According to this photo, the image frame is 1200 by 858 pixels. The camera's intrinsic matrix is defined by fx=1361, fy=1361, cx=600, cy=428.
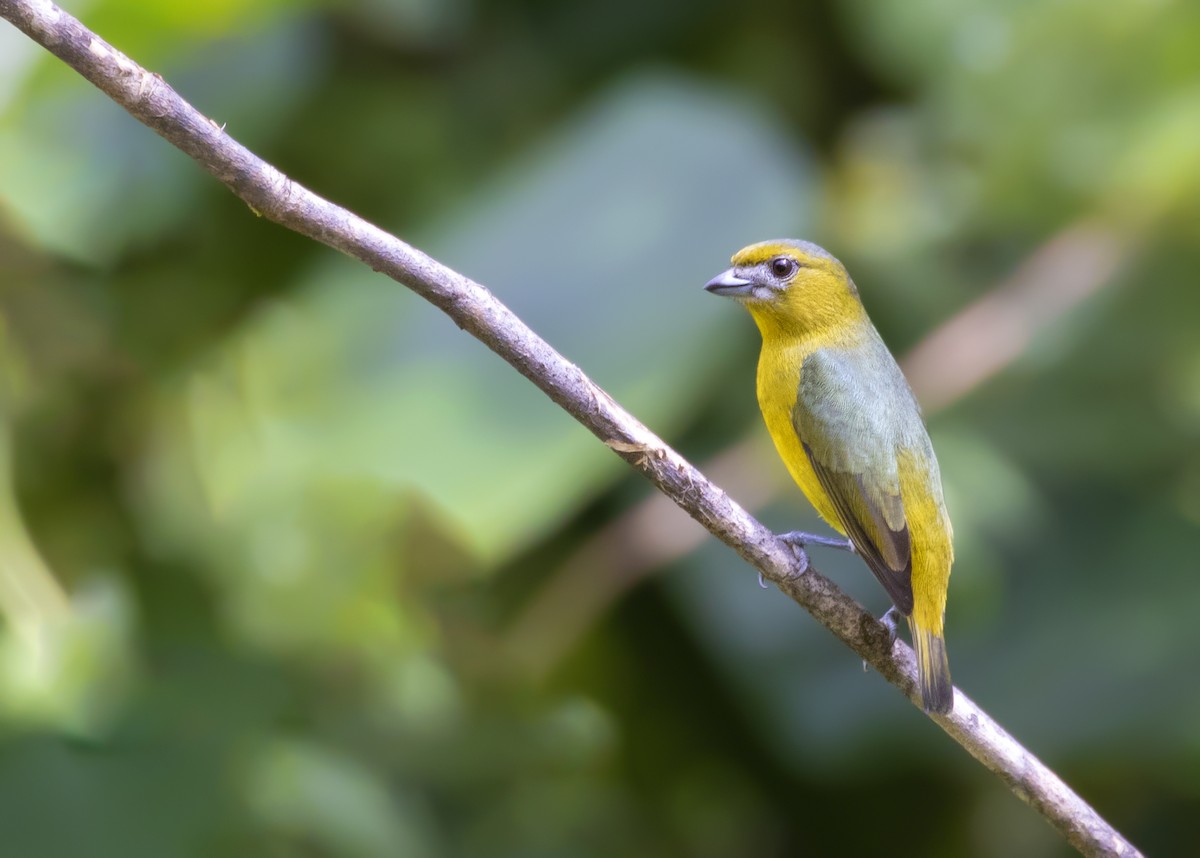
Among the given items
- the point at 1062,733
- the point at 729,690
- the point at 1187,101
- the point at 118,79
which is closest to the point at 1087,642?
the point at 1062,733

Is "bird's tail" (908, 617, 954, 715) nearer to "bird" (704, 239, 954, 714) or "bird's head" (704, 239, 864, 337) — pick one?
"bird" (704, 239, 954, 714)

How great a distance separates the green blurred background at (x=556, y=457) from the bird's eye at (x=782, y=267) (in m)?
0.42

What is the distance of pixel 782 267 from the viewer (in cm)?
261

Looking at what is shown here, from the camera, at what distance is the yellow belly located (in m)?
2.38

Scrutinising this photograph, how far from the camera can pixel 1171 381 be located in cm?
367

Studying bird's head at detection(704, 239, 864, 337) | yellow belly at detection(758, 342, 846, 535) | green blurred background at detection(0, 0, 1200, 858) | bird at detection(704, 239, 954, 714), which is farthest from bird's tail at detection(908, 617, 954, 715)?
green blurred background at detection(0, 0, 1200, 858)

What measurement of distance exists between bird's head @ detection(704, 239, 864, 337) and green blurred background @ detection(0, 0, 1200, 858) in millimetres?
372

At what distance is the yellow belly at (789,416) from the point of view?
238 centimetres

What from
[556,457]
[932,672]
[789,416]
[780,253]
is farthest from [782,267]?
[932,672]

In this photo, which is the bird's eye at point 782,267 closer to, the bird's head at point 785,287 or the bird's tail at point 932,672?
the bird's head at point 785,287

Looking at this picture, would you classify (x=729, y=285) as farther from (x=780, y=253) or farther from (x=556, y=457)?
(x=556, y=457)

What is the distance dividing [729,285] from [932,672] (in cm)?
88

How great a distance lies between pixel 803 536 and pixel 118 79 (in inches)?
48.1

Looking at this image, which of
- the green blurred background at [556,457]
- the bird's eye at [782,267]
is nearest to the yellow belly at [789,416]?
the bird's eye at [782,267]
